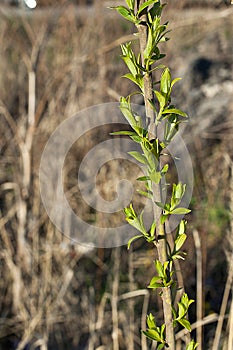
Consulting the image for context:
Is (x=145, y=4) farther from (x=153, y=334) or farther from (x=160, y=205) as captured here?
(x=153, y=334)

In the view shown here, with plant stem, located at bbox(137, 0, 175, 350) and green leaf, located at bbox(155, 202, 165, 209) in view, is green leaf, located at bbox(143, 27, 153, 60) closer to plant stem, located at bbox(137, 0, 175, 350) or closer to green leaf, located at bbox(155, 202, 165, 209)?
plant stem, located at bbox(137, 0, 175, 350)

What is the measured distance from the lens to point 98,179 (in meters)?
2.95

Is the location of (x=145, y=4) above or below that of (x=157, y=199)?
above

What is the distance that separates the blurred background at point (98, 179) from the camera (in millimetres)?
2035

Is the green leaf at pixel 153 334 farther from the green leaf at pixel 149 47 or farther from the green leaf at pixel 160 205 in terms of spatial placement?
the green leaf at pixel 149 47

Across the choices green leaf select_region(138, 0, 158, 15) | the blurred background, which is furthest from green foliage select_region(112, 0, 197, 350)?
the blurred background

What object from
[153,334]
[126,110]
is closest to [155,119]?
[126,110]

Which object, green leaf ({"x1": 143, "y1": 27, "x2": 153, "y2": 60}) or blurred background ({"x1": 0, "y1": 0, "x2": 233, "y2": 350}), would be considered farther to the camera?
blurred background ({"x1": 0, "y1": 0, "x2": 233, "y2": 350})

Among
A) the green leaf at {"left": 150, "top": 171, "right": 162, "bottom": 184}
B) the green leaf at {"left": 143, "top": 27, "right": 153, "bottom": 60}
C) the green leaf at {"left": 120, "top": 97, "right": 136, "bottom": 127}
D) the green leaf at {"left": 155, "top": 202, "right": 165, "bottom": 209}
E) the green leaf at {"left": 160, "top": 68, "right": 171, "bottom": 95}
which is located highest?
the green leaf at {"left": 143, "top": 27, "right": 153, "bottom": 60}

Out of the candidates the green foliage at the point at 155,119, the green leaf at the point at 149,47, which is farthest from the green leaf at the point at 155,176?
the green leaf at the point at 149,47

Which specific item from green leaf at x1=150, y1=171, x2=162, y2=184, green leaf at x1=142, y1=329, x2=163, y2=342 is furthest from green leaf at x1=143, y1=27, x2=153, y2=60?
green leaf at x1=142, y1=329, x2=163, y2=342

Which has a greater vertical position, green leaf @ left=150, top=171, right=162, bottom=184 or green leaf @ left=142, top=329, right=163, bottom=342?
green leaf @ left=150, top=171, right=162, bottom=184

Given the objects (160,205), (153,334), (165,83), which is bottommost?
(153,334)

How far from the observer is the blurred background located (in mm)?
2035
